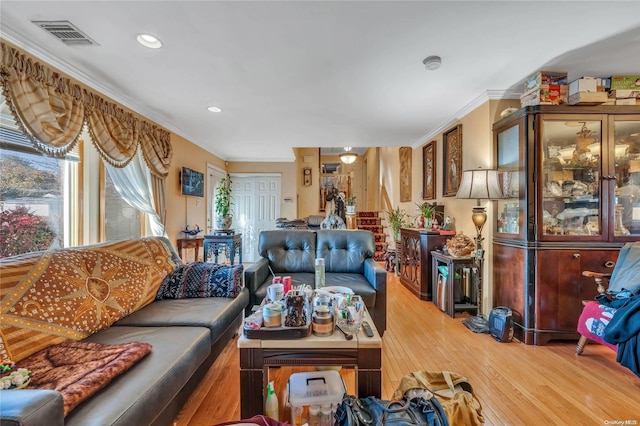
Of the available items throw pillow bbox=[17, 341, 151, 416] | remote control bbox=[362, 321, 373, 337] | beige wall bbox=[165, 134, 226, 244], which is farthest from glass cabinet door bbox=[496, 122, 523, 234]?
beige wall bbox=[165, 134, 226, 244]

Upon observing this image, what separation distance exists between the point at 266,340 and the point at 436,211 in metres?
3.32

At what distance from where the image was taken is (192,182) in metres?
4.36

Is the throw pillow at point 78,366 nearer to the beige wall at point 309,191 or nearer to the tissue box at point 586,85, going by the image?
the tissue box at point 586,85

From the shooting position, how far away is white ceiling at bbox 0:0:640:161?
1.63m

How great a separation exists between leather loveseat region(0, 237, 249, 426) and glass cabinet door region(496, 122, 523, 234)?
2600mm

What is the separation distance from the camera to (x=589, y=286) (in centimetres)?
234

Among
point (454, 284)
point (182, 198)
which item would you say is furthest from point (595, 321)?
point (182, 198)

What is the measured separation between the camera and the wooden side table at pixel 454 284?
2994mm

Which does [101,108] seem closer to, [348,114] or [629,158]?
[348,114]

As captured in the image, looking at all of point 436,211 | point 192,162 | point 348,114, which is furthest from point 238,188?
point 436,211

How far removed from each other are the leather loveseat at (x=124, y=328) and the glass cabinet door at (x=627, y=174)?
3.39m

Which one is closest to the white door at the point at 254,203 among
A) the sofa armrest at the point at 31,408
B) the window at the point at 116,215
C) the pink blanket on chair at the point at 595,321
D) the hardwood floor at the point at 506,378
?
the window at the point at 116,215

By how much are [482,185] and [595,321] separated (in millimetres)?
1335

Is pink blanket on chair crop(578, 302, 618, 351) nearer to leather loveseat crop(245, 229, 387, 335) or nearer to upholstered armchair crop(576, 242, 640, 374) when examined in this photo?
upholstered armchair crop(576, 242, 640, 374)
